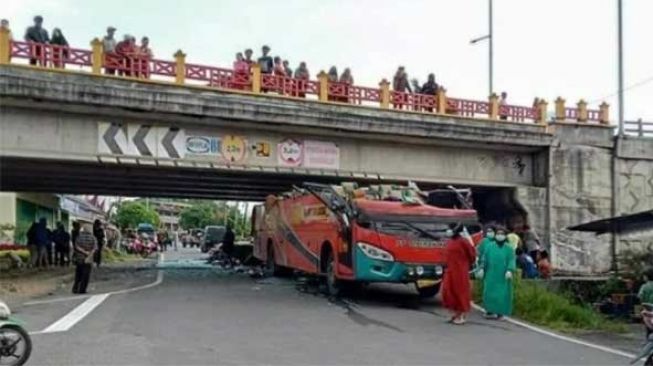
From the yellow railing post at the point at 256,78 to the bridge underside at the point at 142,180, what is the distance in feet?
7.74

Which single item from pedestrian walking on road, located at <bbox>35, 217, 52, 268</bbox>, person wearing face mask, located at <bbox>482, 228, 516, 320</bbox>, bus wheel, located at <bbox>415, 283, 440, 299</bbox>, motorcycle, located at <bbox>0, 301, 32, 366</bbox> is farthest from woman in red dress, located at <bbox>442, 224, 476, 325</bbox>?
pedestrian walking on road, located at <bbox>35, 217, 52, 268</bbox>

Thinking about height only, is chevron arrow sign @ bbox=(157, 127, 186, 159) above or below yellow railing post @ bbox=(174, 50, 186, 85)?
below

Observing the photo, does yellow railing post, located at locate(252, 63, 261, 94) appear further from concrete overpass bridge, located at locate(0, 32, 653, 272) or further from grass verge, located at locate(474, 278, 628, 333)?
grass verge, located at locate(474, 278, 628, 333)

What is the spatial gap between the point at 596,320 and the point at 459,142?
1059 centimetres

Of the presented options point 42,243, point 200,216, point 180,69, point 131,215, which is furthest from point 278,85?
point 200,216

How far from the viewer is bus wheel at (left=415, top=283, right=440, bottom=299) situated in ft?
53.6

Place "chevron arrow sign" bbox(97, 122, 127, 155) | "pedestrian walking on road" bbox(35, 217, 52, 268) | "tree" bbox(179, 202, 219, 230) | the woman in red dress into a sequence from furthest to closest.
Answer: "tree" bbox(179, 202, 219, 230) → "pedestrian walking on road" bbox(35, 217, 52, 268) → "chevron arrow sign" bbox(97, 122, 127, 155) → the woman in red dress

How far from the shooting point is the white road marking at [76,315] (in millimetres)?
10898

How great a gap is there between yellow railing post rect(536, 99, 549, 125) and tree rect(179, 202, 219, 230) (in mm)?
86811

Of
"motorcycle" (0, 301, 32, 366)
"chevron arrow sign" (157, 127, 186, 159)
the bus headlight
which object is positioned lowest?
Result: "motorcycle" (0, 301, 32, 366)

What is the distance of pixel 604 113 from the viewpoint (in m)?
25.9

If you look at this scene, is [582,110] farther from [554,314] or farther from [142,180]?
[142,180]

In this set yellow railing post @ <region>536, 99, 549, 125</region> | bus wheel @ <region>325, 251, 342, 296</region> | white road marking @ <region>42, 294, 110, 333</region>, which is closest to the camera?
white road marking @ <region>42, 294, 110, 333</region>

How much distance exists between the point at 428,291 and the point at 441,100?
342 inches
